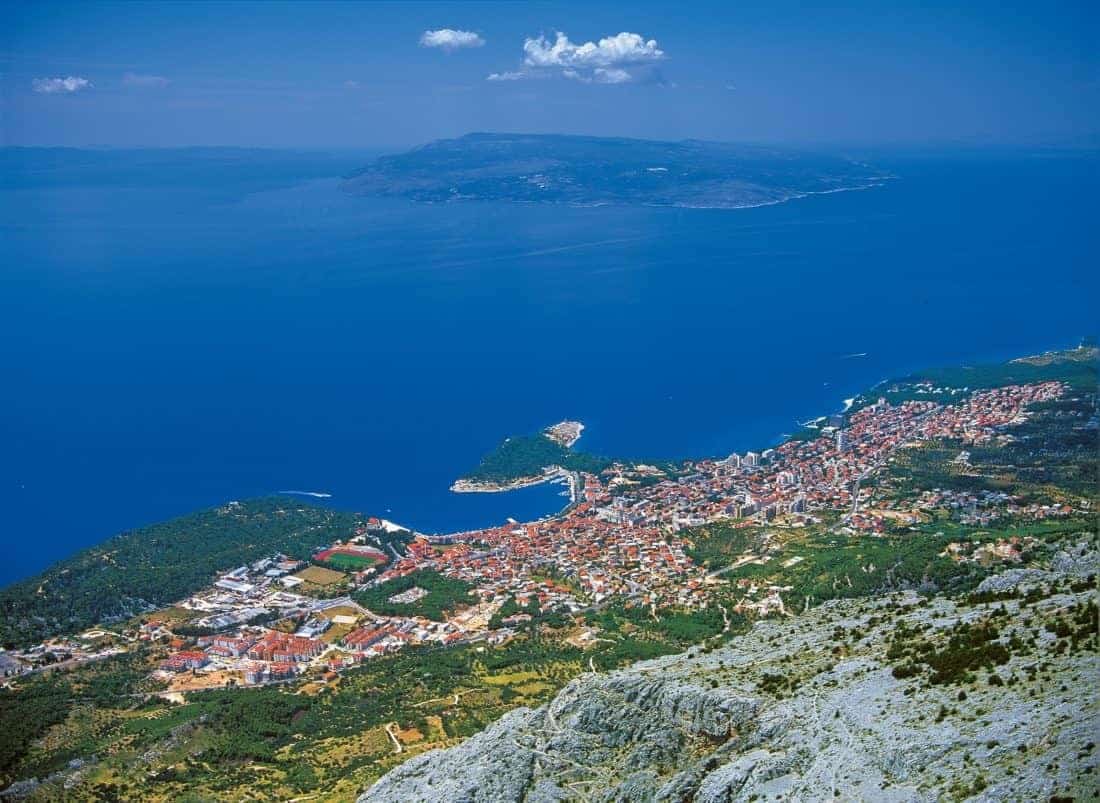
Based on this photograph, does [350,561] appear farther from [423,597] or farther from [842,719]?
[842,719]

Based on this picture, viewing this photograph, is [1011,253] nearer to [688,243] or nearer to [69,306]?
[688,243]

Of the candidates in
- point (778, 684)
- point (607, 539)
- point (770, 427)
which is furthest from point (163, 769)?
point (770, 427)

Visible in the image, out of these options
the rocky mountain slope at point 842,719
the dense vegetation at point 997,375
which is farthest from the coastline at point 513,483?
the rocky mountain slope at point 842,719

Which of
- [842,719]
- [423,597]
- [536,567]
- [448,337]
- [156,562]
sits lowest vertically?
[423,597]

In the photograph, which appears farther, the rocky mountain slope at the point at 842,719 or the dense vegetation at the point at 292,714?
the dense vegetation at the point at 292,714

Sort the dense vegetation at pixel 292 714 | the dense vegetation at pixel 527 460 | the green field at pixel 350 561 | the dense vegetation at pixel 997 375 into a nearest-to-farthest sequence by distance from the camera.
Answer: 1. the dense vegetation at pixel 292 714
2. the green field at pixel 350 561
3. the dense vegetation at pixel 527 460
4. the dense vegetation at pixel 997 375

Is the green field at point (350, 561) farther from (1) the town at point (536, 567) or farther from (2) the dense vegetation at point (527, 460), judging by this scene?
(2) the dense vegetation at point (527, 460)

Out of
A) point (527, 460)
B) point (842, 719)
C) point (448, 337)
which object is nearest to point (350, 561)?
point (527, 460)
